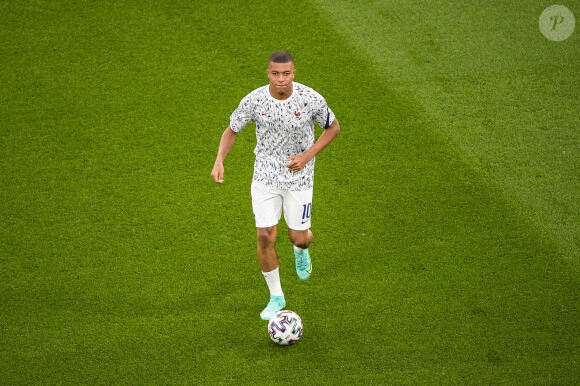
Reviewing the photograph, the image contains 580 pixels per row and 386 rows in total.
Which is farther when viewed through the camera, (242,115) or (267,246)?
(267,246)

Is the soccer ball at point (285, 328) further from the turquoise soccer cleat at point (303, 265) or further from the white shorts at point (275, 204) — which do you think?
the white shorts at point (275, 204)

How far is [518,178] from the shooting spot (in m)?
6.83

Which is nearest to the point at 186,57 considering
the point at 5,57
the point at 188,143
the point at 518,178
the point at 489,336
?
the point at 188,143

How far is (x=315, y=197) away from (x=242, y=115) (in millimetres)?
1967

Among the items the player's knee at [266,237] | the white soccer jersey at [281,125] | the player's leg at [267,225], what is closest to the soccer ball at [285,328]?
the player's leg at [267,225]

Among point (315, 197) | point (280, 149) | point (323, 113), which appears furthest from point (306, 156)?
point (315, 197)

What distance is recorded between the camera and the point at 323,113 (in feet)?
16.3

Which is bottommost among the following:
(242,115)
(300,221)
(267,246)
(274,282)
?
(274,282)

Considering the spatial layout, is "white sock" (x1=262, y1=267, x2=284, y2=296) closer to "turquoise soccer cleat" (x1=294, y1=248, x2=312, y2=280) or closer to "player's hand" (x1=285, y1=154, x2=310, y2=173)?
"turquoise soccer cleat" (x1=294, y1=248, x2=312, y2=280)

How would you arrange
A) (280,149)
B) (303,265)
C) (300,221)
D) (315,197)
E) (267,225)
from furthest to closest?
(315,197) → (303,265) → (300,221) → (267,225) → (280,149)

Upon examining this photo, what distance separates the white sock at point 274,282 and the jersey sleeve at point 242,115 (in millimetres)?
1307

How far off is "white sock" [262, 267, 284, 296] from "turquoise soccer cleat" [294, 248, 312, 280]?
0.34 m

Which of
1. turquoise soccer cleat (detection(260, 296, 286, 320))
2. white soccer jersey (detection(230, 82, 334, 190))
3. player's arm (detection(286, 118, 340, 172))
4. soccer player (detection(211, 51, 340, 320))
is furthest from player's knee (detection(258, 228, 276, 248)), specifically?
player's arm (detection(286, 118, 340, 172))

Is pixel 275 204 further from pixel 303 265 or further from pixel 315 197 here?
pixel 315 197
